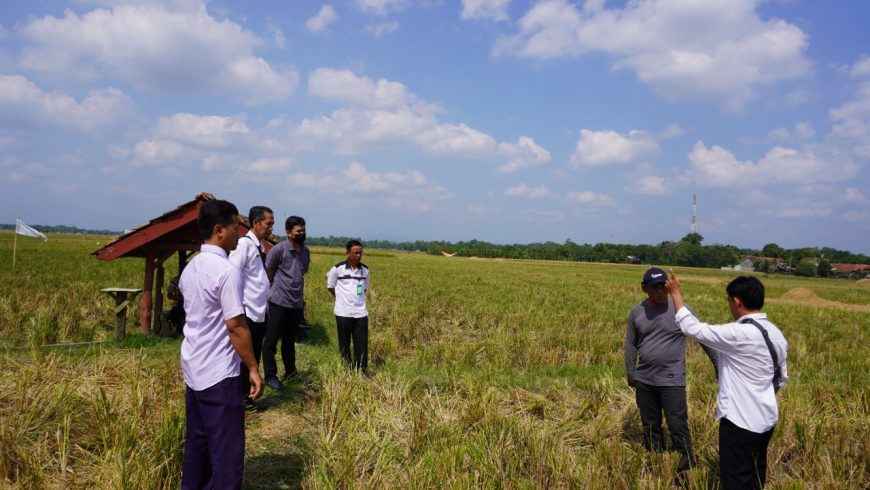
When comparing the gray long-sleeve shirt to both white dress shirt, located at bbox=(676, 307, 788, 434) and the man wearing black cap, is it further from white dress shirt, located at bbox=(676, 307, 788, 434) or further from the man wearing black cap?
white dress shirt, located at bbox=(676, 307, 788, 434)

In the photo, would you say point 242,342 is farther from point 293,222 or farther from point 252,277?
point 293,222

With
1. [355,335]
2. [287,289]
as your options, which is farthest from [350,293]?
[287,289]

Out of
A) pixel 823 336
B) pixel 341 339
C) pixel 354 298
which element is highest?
pixel 354 298

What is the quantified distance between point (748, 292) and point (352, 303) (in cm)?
428

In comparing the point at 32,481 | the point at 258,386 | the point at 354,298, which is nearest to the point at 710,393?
the point at 354,298

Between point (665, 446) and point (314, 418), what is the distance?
11.0 feet

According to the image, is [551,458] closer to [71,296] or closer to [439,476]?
[439,476]

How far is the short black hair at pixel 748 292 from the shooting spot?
3.02 metres

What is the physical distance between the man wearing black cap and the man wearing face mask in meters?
3.95

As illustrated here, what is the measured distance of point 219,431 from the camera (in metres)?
2.81

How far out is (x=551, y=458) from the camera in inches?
144

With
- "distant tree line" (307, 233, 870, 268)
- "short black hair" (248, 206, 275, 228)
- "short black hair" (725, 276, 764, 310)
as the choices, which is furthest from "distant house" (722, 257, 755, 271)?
"short black hair" (248, 206, 275, 228)

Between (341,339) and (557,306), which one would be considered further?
(557,306)

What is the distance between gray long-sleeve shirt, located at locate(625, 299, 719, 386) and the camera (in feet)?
12.9
